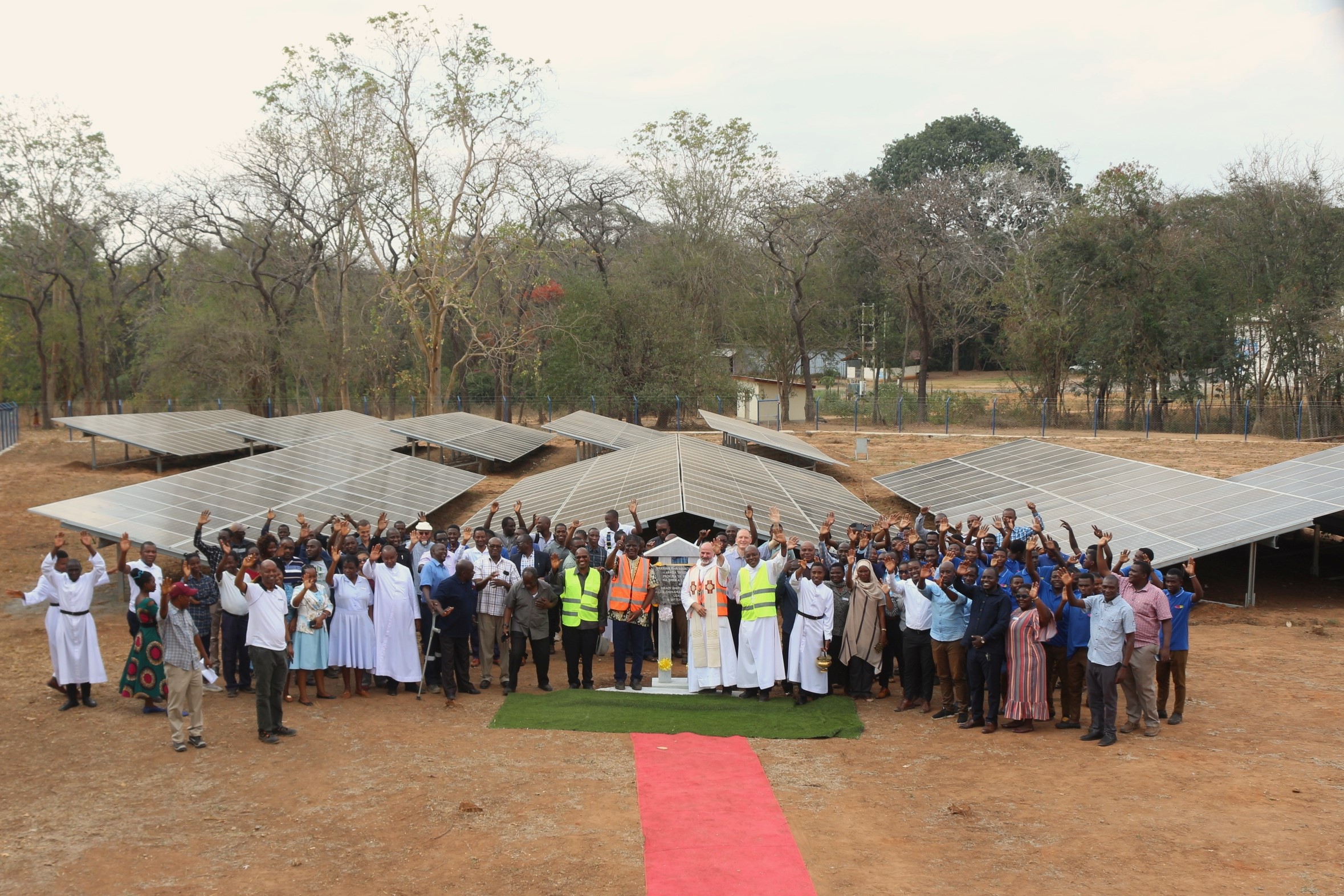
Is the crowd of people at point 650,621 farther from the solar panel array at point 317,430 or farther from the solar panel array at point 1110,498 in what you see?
the solar panel array at point 317,430

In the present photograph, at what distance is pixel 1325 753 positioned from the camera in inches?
327

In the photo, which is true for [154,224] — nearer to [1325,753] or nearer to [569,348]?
[569,348]

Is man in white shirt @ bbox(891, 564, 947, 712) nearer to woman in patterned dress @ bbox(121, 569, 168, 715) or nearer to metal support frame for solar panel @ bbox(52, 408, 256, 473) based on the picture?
woman in patterned dress @ bbox(121, 569, 168, 715)

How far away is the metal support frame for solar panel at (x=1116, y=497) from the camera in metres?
13.8

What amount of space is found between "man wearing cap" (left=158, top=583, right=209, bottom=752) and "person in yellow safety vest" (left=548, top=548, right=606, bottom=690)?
11.0 ft

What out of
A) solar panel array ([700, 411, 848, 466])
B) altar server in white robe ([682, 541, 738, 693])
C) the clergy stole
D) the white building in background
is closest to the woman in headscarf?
altar server in white robe ([682, 541, 738, 693])

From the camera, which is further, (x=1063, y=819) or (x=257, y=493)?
(x=257, y=493)

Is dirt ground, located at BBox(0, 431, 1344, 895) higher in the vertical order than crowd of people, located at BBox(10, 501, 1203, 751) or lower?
lower

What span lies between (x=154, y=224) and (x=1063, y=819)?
1733 inches

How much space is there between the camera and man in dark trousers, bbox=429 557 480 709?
9.98 meters

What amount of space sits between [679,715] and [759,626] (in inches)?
45.7

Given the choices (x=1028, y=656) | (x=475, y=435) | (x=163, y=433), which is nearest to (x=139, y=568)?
(x=1028, y=656)

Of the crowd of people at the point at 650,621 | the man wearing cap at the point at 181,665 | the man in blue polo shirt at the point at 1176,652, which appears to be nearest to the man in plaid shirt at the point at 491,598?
the crowd of people at the point at 650,621

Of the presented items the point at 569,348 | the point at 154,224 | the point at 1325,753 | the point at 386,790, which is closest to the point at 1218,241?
the point at 569,348
